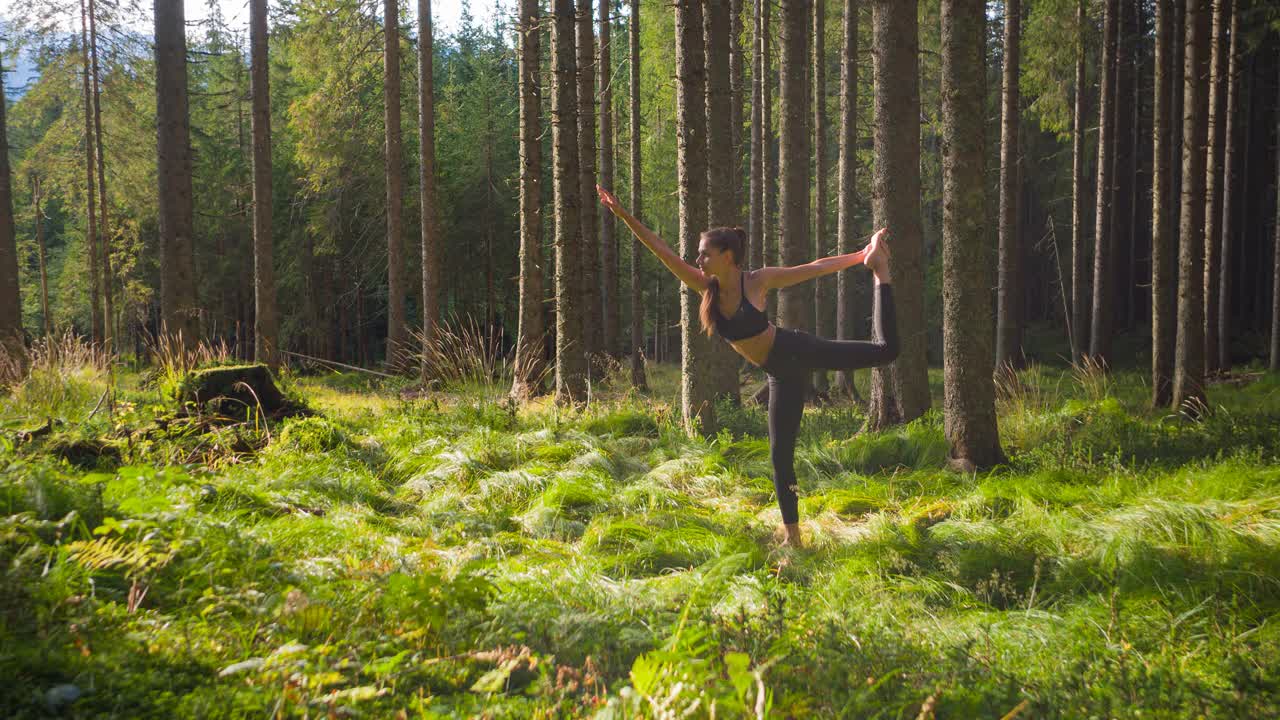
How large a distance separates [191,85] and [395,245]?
26291 mm

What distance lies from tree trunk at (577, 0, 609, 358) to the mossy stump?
555cm

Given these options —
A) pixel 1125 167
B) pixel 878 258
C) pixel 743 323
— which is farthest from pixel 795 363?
pixel 1125 167

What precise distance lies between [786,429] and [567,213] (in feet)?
23.3

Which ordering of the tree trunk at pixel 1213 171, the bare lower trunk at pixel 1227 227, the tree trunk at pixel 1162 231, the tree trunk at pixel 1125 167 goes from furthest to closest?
the tree trunk at pixel 1125 167 < the bare lower trunk at pixel 1227 227 < the tree trunk at pixel 1213 171 < the tree trunk at pixel 1162 231

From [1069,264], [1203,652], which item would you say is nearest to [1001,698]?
[1203,652]

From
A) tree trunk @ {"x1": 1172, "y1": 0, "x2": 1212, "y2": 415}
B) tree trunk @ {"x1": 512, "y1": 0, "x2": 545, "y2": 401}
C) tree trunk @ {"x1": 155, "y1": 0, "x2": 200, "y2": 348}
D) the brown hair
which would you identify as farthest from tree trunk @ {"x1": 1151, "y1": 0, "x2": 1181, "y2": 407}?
tree trunk @ {"x1": 155, "y1": 0, "x2": 200, "y2": 348}

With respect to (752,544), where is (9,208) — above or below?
above

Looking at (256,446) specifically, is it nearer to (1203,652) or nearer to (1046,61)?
(1203,652)

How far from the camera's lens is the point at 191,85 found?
36.6 metres

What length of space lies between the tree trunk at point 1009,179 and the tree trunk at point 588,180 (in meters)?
7.77

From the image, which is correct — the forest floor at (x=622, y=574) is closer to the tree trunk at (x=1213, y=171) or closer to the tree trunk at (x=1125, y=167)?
the tree trunk at (x=1213, y=171)

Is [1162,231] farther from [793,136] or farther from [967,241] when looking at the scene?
[967,241]

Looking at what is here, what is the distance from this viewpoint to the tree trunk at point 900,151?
8344 mm

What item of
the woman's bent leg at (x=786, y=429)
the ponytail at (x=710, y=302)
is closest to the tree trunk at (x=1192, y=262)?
the woman's bent leg at (x=786, y=429)
